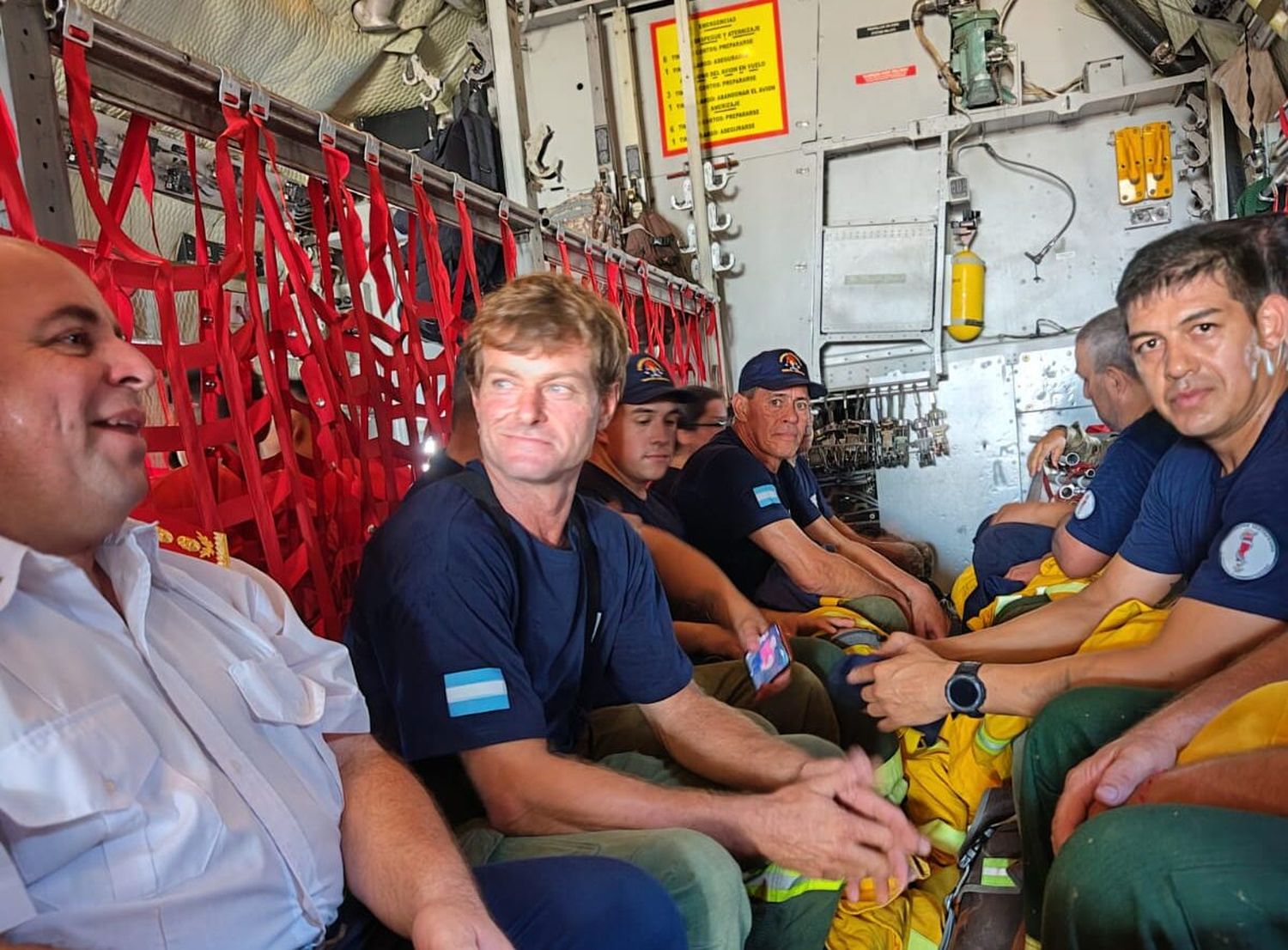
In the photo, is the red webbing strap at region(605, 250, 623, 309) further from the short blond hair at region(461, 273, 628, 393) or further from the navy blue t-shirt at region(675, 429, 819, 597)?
the short blond hair at region(461, 273, 628, 393)

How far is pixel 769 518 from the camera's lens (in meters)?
2.86

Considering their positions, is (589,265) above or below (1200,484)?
above

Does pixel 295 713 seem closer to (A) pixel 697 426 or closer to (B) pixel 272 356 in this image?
(B) pixel 272 356

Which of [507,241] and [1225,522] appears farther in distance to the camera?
[507,241]

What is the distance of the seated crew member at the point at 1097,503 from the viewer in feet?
7.34

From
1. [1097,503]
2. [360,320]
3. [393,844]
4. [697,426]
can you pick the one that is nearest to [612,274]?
[697,426]

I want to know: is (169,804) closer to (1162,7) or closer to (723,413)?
(723,413)

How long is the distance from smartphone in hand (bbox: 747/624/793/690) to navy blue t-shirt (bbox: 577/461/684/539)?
529mm

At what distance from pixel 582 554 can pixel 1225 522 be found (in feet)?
3.56

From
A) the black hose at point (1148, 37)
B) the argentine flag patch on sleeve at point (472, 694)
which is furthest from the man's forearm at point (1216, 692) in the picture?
the black hose at point (1148, 37)

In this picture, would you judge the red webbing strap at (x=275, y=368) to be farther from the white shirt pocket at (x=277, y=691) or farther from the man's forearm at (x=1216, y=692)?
the man's forearm at (x=1216, y=692)

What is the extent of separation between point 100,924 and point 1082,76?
4.93 meters

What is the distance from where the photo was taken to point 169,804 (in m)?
0.90

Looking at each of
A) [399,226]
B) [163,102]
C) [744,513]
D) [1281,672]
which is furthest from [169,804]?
[399,226]
